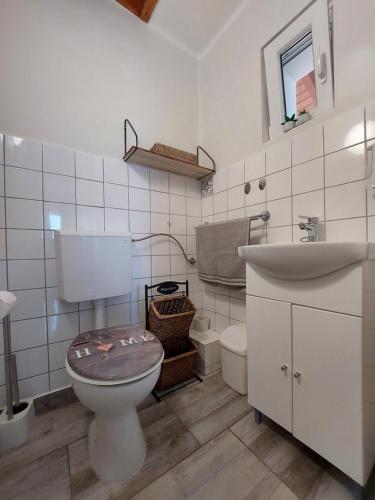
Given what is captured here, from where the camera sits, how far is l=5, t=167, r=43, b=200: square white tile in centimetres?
113

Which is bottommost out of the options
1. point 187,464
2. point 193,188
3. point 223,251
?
point 187,464

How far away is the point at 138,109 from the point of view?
1.55m

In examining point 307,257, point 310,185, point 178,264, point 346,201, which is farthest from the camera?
point 178,264

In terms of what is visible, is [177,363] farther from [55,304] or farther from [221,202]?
[221,202]

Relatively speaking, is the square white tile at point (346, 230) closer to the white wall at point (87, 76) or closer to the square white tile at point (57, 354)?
the white wall at point (87, 76)

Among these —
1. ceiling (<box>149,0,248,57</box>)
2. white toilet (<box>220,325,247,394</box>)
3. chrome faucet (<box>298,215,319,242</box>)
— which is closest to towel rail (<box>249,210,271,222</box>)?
chrome faucet (<box>298,215,319,242</box>)

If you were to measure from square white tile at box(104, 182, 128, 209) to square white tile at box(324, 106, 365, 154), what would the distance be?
47.8 inches

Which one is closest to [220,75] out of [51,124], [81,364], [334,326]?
[51,124]

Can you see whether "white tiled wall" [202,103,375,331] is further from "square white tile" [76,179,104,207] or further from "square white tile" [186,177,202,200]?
"square white tile" [76,179,104,207]

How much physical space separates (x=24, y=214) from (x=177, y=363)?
124cm

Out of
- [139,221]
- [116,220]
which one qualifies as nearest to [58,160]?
[116,220]

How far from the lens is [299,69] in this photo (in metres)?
1.28

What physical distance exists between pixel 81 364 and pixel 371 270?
109 cm

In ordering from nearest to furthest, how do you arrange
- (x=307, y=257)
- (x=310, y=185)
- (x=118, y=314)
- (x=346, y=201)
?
1. (x=307, y=257)
2. (x=346, y=201)
3. (x=310, y=185)
4. (x=118, y=314)
